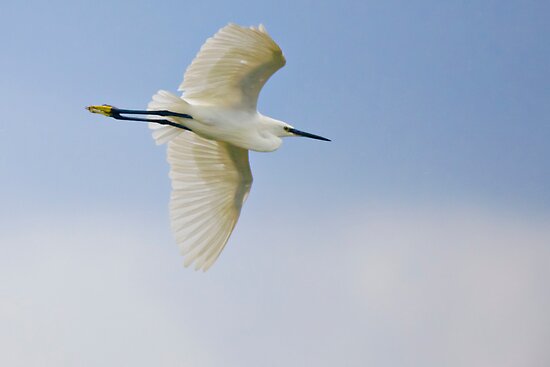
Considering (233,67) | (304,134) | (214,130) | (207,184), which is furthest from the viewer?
(207,184)

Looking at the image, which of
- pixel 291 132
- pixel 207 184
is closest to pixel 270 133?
pixel 291 132

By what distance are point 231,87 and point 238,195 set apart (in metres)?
1.43

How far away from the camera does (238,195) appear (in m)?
10.3

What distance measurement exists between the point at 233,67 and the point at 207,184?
1656mm

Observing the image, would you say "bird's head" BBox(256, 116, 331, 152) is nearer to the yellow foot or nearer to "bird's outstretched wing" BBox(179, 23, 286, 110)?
"bird's outstretched wing" BBox(179, 23, 286, 110)

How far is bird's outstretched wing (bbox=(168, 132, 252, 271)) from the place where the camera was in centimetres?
1011

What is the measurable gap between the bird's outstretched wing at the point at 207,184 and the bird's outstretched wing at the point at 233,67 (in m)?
0.92

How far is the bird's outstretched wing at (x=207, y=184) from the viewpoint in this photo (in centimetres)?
1011

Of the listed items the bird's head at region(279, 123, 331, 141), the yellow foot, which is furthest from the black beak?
the yellow foot

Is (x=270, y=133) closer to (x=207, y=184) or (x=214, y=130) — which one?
(x=214, y=130)

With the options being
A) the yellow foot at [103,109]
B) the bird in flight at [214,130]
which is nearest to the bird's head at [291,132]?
the bird in flight at [214,130]

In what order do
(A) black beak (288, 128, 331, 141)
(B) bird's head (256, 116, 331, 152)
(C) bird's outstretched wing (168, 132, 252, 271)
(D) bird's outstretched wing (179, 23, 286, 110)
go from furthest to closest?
(C) bird's outstretched wing (168, 132, 252, 271) < (A) black beak (288, 128, 331, 141) < (B) bird's head (256, 116, 331, 152) < (D) bird's outstretched wing (179, 23, 286, 110)

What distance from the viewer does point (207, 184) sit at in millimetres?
10289

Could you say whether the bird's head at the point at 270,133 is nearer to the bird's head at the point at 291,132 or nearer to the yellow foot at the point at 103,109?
the bird's head at the point at 291,132
